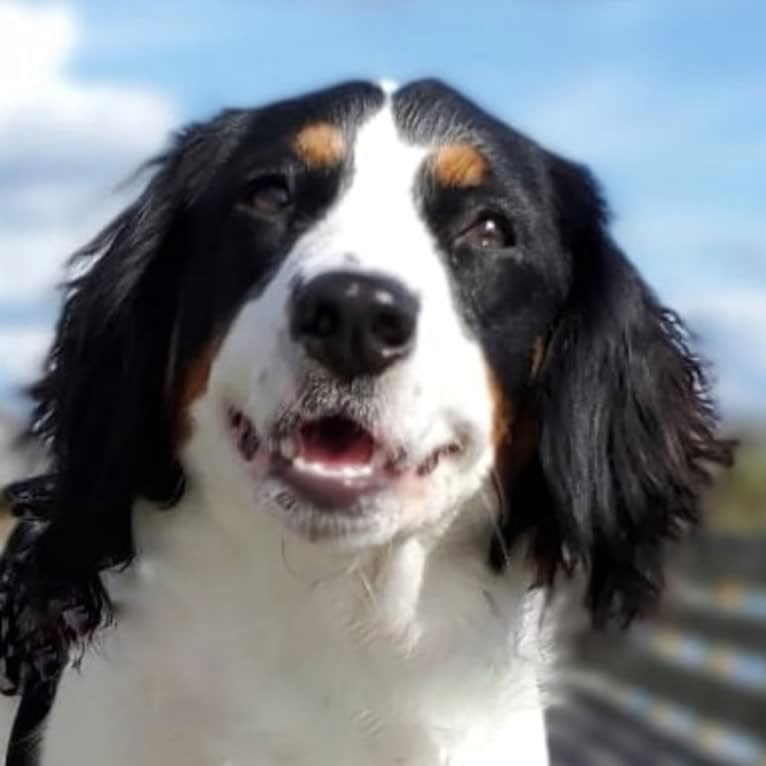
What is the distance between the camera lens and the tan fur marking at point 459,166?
5.48m

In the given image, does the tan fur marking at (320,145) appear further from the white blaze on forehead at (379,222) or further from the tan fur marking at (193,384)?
the tan fur marking at (193,384)

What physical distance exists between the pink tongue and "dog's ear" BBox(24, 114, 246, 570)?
1.56ft

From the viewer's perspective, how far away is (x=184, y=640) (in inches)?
221

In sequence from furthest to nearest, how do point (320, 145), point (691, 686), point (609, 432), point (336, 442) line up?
point (691, 686) < point (609, 432) < point (320, 145) < point (336, 442)

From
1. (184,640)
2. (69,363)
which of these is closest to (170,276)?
(69,363)

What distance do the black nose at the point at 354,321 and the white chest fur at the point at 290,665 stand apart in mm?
509

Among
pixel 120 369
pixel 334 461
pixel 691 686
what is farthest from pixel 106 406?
pixel 691 686

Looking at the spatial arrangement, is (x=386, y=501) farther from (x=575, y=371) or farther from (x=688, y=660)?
(x=688, y=660)

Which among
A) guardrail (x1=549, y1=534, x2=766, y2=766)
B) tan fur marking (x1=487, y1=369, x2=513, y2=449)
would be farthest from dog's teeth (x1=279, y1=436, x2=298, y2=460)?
guardrail (x1=549, y1=534, x2=766, y2=766)

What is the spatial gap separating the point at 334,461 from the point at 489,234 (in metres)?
0.56

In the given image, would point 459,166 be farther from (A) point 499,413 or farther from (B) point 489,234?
(A) point 499,413

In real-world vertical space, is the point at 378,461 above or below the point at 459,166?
below

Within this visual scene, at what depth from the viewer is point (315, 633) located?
557 cm

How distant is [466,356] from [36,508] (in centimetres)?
116
